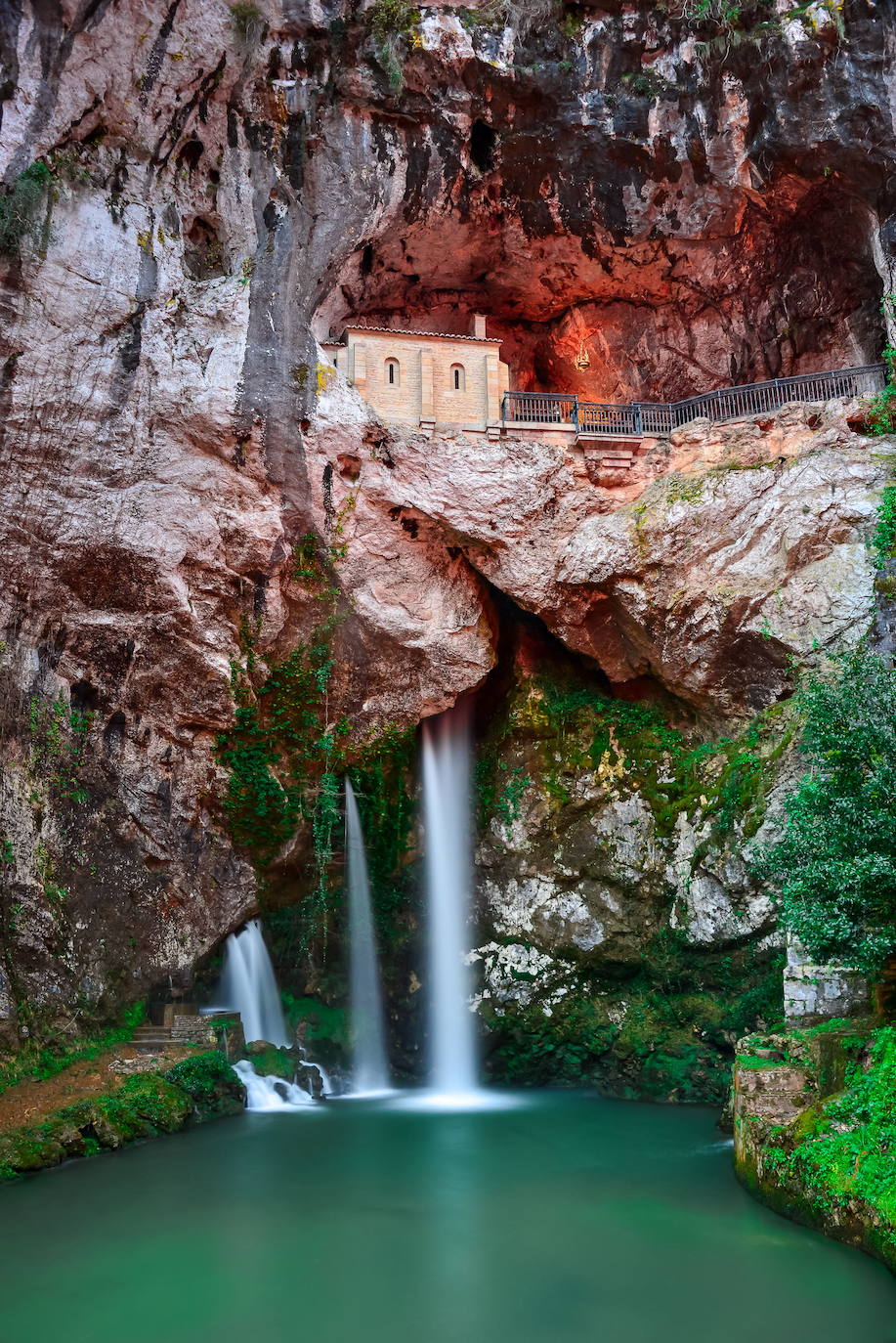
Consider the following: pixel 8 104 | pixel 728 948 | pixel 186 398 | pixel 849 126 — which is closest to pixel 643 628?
Answer: pixel 728 948

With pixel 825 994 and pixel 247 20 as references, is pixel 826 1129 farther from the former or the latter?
pixel 247 20

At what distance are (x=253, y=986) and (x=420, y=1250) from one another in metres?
8.79

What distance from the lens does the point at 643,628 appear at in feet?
56.5

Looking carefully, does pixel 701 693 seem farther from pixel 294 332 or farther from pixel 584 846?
pixel 294 332

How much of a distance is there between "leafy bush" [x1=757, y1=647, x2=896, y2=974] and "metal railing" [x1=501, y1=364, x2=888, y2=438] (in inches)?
386

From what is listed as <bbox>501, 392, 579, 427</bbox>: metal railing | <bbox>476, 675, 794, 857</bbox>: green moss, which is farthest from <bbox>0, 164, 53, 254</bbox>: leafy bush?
<bbox>476, 675, 794, 857</bbox>: green moss

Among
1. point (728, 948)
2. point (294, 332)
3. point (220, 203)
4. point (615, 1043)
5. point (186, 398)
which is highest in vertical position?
point (220, 203)

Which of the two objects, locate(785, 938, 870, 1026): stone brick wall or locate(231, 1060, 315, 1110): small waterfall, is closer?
locate(785, 938, 870, 1026): stone brick wall

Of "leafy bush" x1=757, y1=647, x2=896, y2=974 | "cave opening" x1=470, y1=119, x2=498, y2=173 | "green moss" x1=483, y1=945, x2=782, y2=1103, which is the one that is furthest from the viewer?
"cave opening" x1=470, y1=119, x2=498, y2=173

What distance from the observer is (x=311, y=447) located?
55.0ft

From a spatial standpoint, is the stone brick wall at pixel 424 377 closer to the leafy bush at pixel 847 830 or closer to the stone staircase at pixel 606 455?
the stone staircase at pixel 606 455

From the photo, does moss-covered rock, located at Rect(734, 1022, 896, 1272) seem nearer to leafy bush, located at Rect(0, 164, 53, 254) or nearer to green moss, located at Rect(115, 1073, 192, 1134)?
green moss, located at Rect(115, 1073, 192, 1134)

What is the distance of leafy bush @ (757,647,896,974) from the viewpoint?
30.6ft

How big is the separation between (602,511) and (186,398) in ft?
25.8
